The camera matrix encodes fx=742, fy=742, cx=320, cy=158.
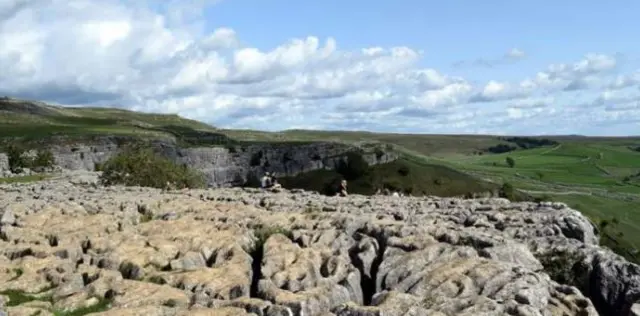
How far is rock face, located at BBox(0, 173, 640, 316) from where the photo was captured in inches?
1334

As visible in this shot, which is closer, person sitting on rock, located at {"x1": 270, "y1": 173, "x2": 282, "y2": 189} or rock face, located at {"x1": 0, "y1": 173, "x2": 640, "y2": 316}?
rock face, located at {"x1": 0, "y1": 173, "x2": 640, "y2": 316}

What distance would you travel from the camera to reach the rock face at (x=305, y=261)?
33875 mm

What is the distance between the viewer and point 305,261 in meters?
41.3

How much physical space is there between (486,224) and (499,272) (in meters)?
14.4

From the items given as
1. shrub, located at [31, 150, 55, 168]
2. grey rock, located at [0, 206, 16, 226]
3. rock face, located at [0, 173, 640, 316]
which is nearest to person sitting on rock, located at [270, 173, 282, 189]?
rock face, located at [0, 173, 640, 316]

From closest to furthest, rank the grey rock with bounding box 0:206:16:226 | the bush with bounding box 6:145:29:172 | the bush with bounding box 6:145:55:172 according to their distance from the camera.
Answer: the grey rock with bounding box 0:206:16:226 → the bush with bounding box 6:145:29:172 → the bush with bounding box 6:145:55:172

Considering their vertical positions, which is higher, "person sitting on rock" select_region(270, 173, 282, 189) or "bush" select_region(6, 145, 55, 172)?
"person sitting on rock" select_region(270, 173, 282, 189)

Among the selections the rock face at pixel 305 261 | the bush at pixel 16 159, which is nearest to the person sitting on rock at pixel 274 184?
the rock face at pixel 305 261

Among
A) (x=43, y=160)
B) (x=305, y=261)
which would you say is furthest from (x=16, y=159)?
(x=305, y=261)

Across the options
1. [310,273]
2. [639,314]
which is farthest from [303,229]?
[639,314]

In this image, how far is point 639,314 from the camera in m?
32.5

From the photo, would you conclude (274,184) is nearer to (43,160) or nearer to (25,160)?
(25,160)

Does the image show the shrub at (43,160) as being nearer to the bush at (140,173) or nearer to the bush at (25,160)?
the bush at (25,160)

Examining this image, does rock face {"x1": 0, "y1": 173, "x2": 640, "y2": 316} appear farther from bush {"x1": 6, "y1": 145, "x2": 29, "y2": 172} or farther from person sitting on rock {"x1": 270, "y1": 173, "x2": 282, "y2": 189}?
bush {"x1": 6, "y1": 145, "x2": 29, "y2": 172}
